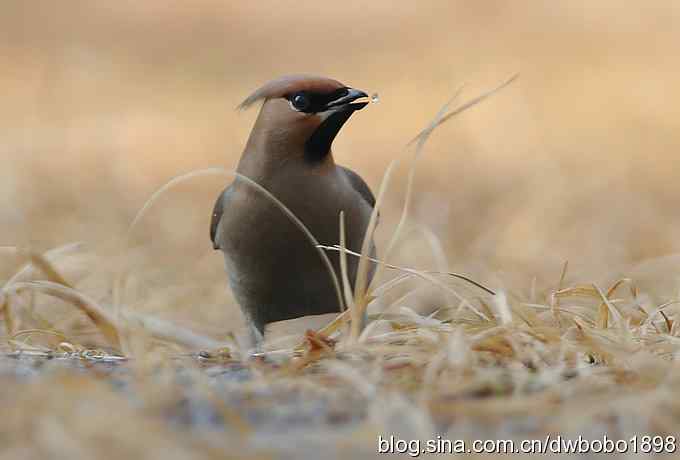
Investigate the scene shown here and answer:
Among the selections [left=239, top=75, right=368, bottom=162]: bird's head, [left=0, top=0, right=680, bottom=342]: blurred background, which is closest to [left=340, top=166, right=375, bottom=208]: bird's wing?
[left=239, top=75, right=368, bottom=162]: bird's head

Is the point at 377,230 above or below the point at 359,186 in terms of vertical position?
below

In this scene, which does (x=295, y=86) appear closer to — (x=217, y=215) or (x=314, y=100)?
(x=314, y=100)

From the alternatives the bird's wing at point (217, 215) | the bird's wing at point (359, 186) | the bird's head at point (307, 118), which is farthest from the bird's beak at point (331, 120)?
the bird's wing at point (217, 215)

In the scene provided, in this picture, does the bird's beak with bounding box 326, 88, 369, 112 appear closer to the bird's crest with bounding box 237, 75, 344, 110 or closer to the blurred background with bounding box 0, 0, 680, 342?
the bird's crest with bounding box 237, 75, 344, 110

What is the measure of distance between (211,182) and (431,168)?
1618mm

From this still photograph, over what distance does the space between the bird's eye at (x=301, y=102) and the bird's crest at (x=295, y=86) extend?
Answer: 20mm

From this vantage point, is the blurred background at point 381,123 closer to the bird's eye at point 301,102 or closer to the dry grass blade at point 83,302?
the dry grass blade at point 83,302

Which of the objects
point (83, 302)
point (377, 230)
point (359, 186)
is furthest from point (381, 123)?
point (83, 302)

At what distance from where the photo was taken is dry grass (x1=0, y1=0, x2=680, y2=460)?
242 cm

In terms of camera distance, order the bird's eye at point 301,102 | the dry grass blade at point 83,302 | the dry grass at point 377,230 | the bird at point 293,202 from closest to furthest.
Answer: the dry grass at point 377,230 < the dry grass blade at point 83,302 < the bird at point 293,202 < the bird's eye at point 301,102

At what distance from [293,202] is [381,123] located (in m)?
7.37

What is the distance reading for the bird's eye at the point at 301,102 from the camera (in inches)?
175

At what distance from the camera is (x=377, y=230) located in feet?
23.9

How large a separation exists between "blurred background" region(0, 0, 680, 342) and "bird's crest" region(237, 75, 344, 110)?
0.66 m
